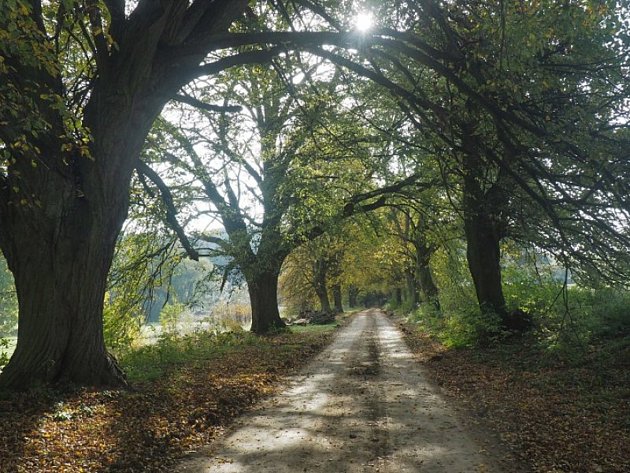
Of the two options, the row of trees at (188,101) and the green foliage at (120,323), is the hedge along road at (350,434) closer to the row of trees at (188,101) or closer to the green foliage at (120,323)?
the row of trees at (188,101)

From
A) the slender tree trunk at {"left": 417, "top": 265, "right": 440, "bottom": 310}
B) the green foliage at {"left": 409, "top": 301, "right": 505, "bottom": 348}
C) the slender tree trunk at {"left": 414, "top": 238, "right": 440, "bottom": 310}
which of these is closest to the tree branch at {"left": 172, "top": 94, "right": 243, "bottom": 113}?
the green foliage at {"left": 409, "top": 301, "right": 505, "bottom": 348}

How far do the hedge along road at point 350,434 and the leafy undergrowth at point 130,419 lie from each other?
1.43ft

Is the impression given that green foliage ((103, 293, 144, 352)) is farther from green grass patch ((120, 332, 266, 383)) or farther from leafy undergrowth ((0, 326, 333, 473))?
leafy undergrowth ((0, 326, 333, 473))

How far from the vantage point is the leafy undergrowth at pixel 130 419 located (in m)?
4.71

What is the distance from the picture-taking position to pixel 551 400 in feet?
23.4

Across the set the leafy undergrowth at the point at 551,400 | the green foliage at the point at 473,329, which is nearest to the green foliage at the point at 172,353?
the leafy undergrowth at the point at 551,400

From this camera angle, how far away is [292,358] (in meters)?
12.8

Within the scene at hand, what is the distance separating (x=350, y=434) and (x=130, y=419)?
2818mm

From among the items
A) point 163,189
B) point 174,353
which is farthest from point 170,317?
point 163,189

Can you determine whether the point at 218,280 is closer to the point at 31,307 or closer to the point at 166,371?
the point at 166,371

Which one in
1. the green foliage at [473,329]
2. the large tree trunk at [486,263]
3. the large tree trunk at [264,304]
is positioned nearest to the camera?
the green foliage at [473,329]

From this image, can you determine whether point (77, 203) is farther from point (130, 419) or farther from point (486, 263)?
point (486, 263)

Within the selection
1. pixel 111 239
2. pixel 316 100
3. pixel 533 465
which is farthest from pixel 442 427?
pixel 316 100

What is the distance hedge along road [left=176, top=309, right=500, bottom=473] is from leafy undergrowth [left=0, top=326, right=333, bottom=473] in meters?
0.43
